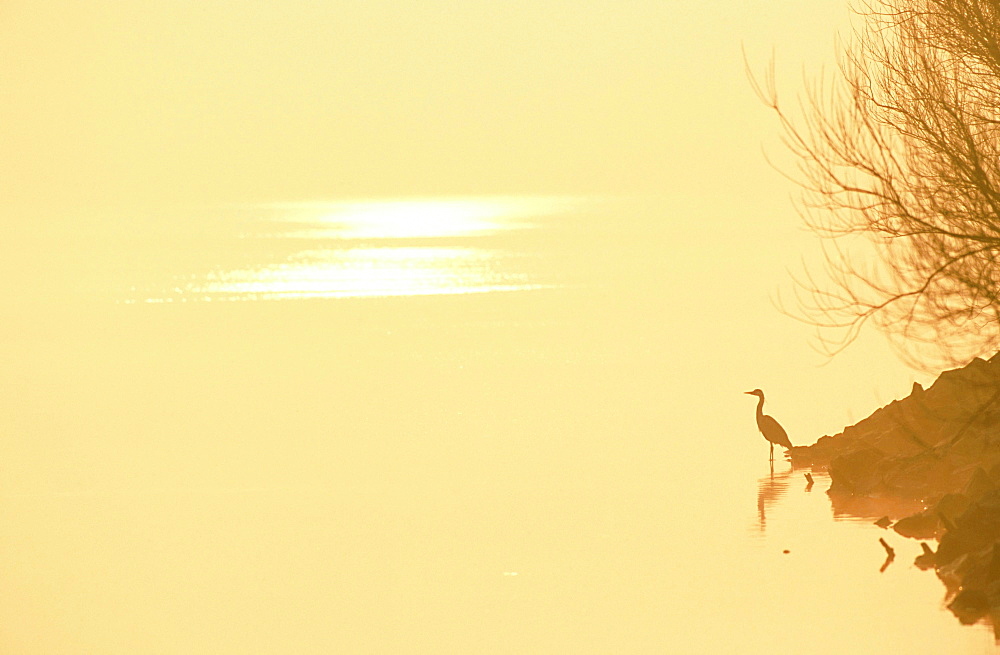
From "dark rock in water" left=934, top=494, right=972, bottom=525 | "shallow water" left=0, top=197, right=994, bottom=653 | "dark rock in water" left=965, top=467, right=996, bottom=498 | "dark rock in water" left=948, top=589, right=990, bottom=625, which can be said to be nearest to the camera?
"dark rock in water" left=948, top=589, right=990, bottom=625

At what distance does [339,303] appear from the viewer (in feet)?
152

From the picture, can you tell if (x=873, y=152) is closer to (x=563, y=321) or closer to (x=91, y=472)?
(x=91, y=472)

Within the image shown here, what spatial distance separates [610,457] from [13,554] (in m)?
7.77

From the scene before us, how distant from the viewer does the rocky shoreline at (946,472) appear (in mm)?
12062

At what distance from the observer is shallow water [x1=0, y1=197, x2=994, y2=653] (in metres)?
12.6

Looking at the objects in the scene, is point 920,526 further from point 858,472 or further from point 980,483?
point 858,472

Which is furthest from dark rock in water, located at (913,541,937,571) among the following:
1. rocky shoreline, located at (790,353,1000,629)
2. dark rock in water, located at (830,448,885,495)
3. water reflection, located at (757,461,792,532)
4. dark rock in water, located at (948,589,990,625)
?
dark rock in water, located at (830,448,885,495)

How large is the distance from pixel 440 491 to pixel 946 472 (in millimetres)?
5975

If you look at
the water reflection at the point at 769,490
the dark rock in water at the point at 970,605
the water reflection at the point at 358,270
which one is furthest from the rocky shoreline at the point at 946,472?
the water reflection at the point at 358,270

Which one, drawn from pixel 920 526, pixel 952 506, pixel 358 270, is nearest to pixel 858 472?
pixel 920 526

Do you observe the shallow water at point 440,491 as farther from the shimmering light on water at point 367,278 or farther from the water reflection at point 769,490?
the shimmering light on water at point 367,278

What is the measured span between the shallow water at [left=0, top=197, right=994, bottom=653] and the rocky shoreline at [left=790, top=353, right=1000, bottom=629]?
351mm

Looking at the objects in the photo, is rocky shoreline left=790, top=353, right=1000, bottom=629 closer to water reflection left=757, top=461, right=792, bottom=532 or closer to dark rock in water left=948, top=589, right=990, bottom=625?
dark rock in water left=948, top=589, right=990, bottom=625

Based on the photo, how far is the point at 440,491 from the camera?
682 inches
